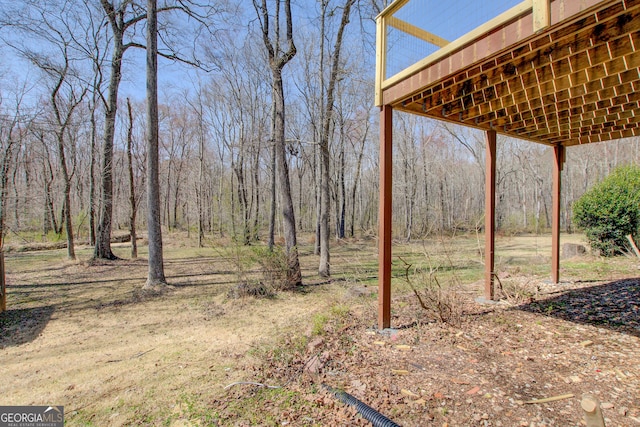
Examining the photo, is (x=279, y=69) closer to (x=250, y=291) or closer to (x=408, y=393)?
(x=250, y=291)

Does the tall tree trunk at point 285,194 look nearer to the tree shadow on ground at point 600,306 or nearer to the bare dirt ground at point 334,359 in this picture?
the bare dirt ground at point 334,359

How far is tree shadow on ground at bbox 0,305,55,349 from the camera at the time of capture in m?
3.72

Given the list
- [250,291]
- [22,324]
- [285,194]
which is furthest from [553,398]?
[22,324]

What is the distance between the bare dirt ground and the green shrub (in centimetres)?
243

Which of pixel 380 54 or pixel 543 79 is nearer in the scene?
pixel 543 79

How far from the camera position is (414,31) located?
2910 mm

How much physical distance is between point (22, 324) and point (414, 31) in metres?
6.31

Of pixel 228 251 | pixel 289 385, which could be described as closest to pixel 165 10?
pixel 228 251

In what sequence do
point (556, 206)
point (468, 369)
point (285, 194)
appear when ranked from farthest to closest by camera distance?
point (285, 194), point (556, 206), point (468, 369)

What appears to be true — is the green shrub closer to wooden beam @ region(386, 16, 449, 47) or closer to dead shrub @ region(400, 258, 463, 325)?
dead shrub @ region(400, 258, 463, 325)

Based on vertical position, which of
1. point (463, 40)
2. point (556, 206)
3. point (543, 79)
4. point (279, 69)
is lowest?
point (556, 206)

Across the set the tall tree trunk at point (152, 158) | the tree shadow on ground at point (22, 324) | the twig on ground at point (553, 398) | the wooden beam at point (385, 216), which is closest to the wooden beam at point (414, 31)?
the wooden beam at point (385, 216)

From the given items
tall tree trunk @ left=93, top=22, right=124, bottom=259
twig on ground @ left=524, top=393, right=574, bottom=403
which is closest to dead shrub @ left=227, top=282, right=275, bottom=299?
twig on ground @ left=524, top=393, right=574, bottom=403

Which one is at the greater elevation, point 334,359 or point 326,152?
point 326,152
